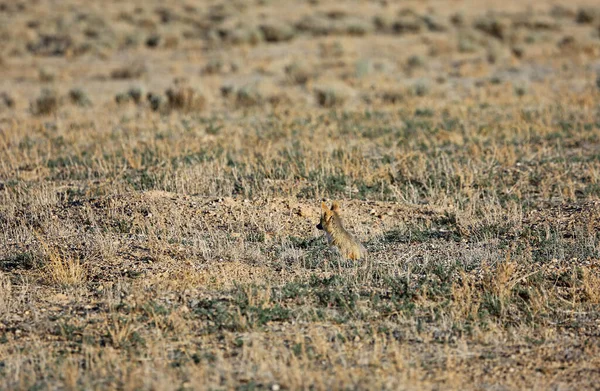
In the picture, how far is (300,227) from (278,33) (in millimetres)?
20754

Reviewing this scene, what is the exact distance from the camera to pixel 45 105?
18.1 metres

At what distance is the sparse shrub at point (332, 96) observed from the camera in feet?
59.2

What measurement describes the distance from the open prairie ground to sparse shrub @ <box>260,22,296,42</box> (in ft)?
18.9

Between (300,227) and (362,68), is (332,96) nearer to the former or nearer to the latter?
(362,68)

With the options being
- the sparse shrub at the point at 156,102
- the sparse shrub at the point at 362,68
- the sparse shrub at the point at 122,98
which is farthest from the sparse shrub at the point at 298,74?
the sparse shrub at the point at 122,98

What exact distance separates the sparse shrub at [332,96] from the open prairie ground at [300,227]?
0.07 metres

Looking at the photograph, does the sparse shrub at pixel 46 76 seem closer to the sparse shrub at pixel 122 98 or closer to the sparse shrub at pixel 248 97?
the sparse shrub at pixel 122 98

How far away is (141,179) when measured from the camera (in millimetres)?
11555

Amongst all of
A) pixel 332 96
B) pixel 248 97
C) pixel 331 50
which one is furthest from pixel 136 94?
pixel 331 50

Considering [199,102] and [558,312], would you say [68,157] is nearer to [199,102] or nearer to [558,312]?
[199,102]

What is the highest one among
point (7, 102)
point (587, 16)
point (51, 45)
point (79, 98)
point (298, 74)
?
point (587, 16)

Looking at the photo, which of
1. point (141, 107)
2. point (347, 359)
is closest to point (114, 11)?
point (141, 107)

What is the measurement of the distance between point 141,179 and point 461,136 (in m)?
5.54

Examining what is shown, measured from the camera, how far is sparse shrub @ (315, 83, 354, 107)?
18.0 metres
